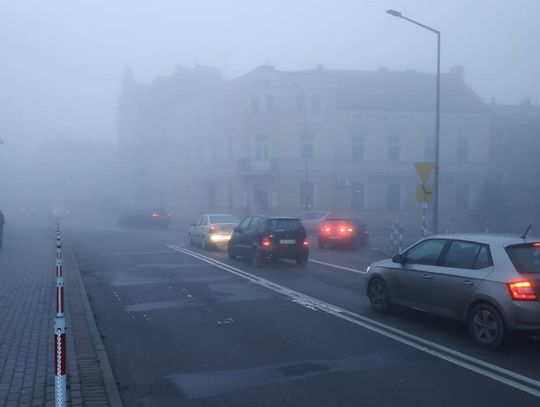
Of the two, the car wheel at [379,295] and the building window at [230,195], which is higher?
the building window at [230,195]

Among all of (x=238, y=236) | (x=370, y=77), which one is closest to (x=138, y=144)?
(x=370, y=77)

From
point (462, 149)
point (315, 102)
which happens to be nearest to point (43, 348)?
point (315, 102)

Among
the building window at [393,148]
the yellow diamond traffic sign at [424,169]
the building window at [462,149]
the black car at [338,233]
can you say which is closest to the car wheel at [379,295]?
the yellow diamond traffic sign at [424,169]

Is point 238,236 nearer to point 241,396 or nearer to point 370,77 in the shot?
point 241,396

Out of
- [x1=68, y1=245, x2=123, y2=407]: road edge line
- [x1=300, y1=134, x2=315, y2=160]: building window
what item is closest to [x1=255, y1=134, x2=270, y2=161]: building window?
[x1=300, y1=134, x2=315, y2=160]: building window

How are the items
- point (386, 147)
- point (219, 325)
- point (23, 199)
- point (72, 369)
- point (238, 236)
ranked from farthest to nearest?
1. point (23, 199)
2. point (386, 147)
3. point (238, 236)
4. point (219, 325)
5. point (72, 369)

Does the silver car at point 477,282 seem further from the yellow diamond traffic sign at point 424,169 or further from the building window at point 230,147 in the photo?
the building window at point 230,147

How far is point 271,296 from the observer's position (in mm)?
13148

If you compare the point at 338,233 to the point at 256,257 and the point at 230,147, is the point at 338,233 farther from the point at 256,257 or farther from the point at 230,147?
the point at 230,147

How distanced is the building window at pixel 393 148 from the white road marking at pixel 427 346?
41166mm

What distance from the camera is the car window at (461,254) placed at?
9.16 metres

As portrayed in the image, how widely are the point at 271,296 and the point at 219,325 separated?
9.83 ft

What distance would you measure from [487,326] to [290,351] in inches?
102

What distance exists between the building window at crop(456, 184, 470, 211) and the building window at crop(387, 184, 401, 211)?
4.98 meters
